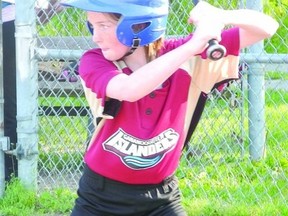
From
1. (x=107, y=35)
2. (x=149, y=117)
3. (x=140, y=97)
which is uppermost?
(x=107, y=35)

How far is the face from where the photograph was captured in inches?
108

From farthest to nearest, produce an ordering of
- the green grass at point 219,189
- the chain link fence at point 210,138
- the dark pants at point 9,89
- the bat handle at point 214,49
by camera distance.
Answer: the dark pants at point 9,89, the chain link fence at point 210,138, the green grass at point 219,189, the bat handle at point 214,49

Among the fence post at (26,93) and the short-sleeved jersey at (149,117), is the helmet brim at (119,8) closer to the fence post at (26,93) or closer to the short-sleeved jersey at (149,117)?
the short-sleeved jersey at (149,117)

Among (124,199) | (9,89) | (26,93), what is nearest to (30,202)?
(26,93)

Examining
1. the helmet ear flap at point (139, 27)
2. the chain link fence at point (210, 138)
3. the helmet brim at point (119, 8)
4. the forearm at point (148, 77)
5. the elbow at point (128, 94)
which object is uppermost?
the helmet brim at point (119, 8)

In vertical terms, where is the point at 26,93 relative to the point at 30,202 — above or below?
above

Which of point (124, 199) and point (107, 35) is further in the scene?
point (124, 199)

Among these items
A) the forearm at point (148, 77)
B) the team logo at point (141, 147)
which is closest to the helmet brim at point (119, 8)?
the forearm at point (148, 77)

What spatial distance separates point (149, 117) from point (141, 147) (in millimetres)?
123

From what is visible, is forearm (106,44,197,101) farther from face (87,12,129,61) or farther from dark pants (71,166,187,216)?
dark pants (71,166,187,216)

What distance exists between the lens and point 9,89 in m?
5.29

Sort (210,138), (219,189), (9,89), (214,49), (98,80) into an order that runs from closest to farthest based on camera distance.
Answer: (214,49)
(98,80)
(219,189)
(9,89)
(210,138)

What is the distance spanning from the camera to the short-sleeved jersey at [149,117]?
9.37 ft

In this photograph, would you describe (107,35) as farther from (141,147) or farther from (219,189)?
(219,189)
